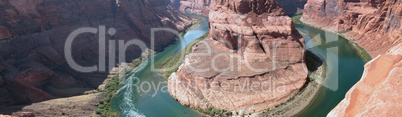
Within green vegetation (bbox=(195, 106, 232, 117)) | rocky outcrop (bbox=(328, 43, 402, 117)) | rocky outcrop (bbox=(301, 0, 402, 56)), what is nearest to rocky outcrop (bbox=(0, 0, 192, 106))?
green vegetation (bbox=(195, 106, 232, 117))

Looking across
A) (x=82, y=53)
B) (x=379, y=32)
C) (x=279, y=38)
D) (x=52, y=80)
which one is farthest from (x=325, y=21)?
(x=52, y=80)

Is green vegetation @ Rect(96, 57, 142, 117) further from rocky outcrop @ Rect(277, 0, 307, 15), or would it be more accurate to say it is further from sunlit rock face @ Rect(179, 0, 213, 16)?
sunlit rock face @ Rect(179, 0, 213, 16)

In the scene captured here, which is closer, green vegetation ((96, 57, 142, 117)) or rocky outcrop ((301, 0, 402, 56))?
green vegetation ((96, 57, 142, 117))

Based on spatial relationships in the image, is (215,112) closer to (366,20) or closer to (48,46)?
(48,46)

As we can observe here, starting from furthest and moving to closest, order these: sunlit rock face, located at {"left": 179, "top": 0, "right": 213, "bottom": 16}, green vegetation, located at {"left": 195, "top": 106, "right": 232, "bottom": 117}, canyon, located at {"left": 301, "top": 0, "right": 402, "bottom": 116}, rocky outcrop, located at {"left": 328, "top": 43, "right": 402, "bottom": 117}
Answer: sunlit rock face, located at {"left": 179, "top": 0, "right": 213, "bottom": 16} → green vegetation, located at {"left": 195, "top": 106, "right": 232, "bottom": 117} → canyon, located at {"left": 301, "top": 0, "right": 402, "bottom": 116} → rocky outcrop, located at {"left": 328, "top": 43, "right": 402, "bottom": 117}

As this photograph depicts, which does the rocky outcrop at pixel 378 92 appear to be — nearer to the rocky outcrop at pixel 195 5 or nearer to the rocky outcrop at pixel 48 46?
the rocky outcrop at pixel 48 46

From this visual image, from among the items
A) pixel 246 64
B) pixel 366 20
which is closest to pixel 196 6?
pixel 366 20

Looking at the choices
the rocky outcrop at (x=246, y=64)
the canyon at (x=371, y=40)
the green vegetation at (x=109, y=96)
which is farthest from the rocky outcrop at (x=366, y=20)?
the green vegetation at (x=109, y=96)
